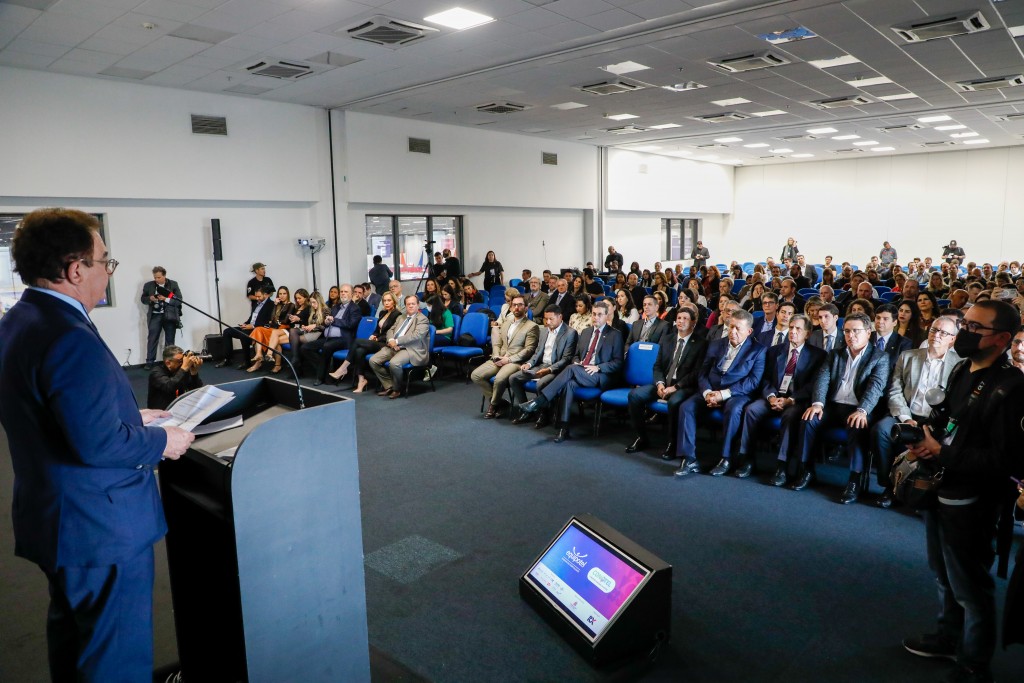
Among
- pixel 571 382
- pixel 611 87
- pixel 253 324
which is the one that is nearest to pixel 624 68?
pixel 611 87

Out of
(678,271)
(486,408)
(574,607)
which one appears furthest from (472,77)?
(574,607)

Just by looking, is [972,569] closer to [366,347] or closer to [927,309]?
[927,309]

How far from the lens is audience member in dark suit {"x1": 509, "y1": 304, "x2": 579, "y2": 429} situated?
20.5ft

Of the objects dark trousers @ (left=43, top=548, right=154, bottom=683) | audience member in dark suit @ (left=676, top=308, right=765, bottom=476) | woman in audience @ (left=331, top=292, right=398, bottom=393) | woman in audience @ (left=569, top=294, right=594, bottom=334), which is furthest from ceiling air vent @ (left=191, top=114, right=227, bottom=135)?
dark trousers @ (left=43, top=548, right=154, bottom=683)

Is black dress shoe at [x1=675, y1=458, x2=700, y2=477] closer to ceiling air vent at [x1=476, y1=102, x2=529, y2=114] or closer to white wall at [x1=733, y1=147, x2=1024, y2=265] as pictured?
ceiling air vent at [x1=476, y1=102, x2=529, y2=114]

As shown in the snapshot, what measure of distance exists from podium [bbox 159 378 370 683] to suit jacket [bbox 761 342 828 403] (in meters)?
3.75

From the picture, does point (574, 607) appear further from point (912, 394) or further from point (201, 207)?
point (201, 207)

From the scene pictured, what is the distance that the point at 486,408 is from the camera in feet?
23.0

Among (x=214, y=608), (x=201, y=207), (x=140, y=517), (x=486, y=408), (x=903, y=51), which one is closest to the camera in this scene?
(x=140, y=517)

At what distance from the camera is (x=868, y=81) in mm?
9766

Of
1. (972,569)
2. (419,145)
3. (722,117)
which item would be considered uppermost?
(722,117)

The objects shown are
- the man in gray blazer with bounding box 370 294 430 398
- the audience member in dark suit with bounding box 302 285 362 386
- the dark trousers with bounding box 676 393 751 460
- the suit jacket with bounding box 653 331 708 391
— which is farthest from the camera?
the audience member in dark suit with bounding box 302 285 362 386

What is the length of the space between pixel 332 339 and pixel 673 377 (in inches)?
183

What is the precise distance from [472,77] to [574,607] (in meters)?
8.04
